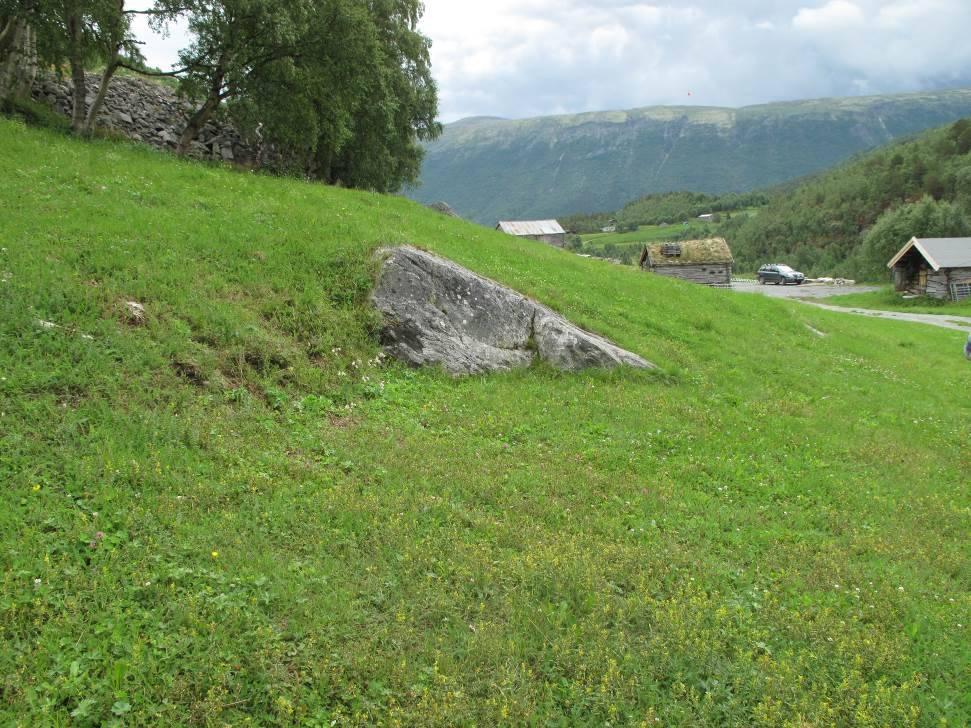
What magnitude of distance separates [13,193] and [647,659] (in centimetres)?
1682

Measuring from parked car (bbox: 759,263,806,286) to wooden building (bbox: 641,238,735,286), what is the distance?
26.5m

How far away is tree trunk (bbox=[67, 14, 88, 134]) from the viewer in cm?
2128

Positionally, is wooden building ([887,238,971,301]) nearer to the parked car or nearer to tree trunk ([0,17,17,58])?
the parked car

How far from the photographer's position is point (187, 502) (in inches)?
298

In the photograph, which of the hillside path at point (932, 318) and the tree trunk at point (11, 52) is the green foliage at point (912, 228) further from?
the tree trunk at point (11, 52)

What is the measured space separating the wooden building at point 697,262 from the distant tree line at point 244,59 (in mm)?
41550

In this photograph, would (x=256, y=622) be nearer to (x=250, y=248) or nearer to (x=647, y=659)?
(x=647, y=659)

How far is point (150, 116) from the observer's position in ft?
100

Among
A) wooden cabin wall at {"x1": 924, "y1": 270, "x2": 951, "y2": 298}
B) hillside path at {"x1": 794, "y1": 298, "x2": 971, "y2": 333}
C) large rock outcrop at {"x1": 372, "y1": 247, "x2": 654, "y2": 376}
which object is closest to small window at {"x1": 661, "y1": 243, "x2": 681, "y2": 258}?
hillside path at {"x1": 794, "y1": 298, "x2": 971, "y2": 333}

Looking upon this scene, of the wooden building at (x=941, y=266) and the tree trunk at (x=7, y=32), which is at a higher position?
the tree trunk at (x=7, y=32)

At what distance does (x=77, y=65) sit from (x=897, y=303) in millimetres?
70683

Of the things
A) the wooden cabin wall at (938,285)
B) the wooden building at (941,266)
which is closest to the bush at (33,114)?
the wooden building at (941,266)

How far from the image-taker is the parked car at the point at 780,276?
290ft

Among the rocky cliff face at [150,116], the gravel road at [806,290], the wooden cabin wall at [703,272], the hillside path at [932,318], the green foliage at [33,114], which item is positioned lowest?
the hillside path at [932,318]
